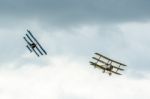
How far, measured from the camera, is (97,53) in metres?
151

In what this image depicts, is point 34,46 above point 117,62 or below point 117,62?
below

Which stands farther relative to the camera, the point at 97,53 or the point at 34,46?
the point at 97,53

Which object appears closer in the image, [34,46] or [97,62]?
[34,46]

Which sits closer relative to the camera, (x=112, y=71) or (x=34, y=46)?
(x=34, y=46)

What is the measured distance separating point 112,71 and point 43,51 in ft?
68.9

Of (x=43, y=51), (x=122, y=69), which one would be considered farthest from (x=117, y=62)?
(x=43, y=51)

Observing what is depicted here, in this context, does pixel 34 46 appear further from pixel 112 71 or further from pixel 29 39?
pixel 112 71

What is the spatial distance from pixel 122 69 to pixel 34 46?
94.5ft

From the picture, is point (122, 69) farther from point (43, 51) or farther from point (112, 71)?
point (43, 51)

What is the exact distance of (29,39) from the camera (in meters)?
147

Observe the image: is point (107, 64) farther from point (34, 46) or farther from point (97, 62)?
point (34, 46)

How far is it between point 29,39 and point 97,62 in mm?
20836

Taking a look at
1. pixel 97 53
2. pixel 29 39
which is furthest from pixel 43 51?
pixel 97 53

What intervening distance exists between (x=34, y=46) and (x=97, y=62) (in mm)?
20550
